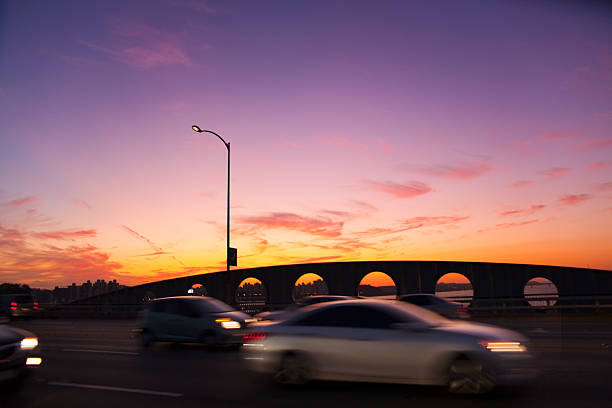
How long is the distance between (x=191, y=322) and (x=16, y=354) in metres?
6.66

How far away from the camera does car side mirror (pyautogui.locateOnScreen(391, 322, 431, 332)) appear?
7.78 metres

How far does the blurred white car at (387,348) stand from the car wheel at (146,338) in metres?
7.26

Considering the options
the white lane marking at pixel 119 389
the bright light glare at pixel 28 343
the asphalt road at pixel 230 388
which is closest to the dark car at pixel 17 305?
the asphalt road at pixel 230 388

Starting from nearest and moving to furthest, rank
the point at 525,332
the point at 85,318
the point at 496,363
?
the point at 496,363 → the point at 525,332 → the point at 85,318

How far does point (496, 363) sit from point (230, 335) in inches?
349

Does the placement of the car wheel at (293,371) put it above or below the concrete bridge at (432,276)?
below

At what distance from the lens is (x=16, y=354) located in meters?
8.52

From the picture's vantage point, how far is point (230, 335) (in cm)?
1453

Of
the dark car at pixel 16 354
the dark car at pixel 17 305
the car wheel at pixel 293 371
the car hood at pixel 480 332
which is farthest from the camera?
the dark car at pixel 17 305

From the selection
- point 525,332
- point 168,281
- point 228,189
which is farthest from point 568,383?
point 168,281

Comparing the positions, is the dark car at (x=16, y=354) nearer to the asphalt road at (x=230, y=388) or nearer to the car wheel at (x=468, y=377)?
the asphalt road at (x=230, y=388)

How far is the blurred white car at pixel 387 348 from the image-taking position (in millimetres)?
7414

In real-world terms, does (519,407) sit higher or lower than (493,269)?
lower

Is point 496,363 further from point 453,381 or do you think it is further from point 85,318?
point 85,318
